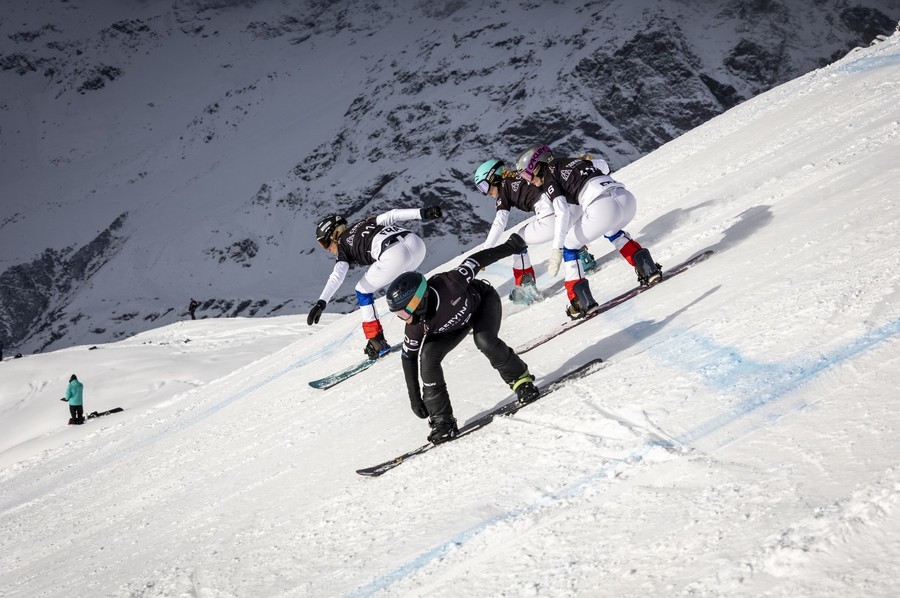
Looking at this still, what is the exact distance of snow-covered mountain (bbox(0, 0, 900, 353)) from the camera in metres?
145

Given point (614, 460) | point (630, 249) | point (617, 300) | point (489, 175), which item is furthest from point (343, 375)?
point (614, 460)

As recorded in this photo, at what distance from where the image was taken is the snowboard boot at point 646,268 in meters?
8.31

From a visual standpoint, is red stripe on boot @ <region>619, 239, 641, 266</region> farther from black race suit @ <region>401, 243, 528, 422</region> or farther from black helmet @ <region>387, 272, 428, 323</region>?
black helmet @ <region>387, 272, 428, 323</region>

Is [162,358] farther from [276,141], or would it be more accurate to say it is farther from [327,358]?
[276,141]

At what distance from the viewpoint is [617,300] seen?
27.6 ft

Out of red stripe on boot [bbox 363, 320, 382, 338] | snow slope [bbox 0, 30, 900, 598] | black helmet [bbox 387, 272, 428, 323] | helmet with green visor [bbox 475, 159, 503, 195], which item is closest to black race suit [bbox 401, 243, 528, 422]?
black helmet [bbox 387, 272, 428, 323]

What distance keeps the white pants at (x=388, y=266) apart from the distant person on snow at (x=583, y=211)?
6.81ft

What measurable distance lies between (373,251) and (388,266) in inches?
11.5

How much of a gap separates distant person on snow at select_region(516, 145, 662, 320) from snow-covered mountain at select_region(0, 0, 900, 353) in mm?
127290

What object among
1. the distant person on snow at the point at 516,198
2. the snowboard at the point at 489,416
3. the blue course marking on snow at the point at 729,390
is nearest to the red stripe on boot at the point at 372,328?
the distant person on snow at the point at 516,198

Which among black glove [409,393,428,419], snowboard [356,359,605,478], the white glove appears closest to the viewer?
snowboard [356,359,605,478]

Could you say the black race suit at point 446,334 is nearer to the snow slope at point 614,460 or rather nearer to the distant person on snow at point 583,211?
the snow slope at point 614,460

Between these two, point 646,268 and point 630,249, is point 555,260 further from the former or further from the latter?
point 646,268

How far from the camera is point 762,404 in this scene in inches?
186
